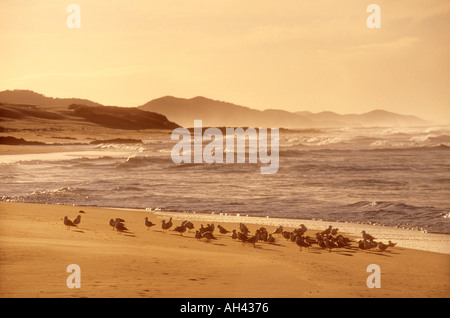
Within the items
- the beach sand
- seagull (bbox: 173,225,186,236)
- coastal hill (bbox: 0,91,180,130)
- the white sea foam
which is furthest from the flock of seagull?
coastal hill (bbox: 0,91,180,130)

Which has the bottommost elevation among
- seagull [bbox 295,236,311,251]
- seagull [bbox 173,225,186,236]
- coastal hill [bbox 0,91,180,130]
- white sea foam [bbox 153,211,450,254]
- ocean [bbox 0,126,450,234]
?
white sea foam [bbox 153,211,450,254]

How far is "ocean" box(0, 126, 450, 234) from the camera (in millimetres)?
19406

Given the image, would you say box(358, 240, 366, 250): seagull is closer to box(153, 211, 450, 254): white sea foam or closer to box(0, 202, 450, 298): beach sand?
box(0, 202, 450, 298): beach sand

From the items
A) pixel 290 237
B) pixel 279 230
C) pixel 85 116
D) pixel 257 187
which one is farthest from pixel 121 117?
pixel 290 237

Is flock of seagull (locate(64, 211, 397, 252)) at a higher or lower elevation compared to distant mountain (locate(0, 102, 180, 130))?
lower

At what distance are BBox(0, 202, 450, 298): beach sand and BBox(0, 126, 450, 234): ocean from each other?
5411mm

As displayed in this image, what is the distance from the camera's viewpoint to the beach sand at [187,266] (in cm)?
841

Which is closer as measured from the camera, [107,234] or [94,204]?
[107,234]

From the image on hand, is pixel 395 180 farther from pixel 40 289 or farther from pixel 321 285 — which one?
pixel 40 289

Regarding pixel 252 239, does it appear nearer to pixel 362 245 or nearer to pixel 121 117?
pixel 362 245

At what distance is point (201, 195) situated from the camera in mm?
23484
